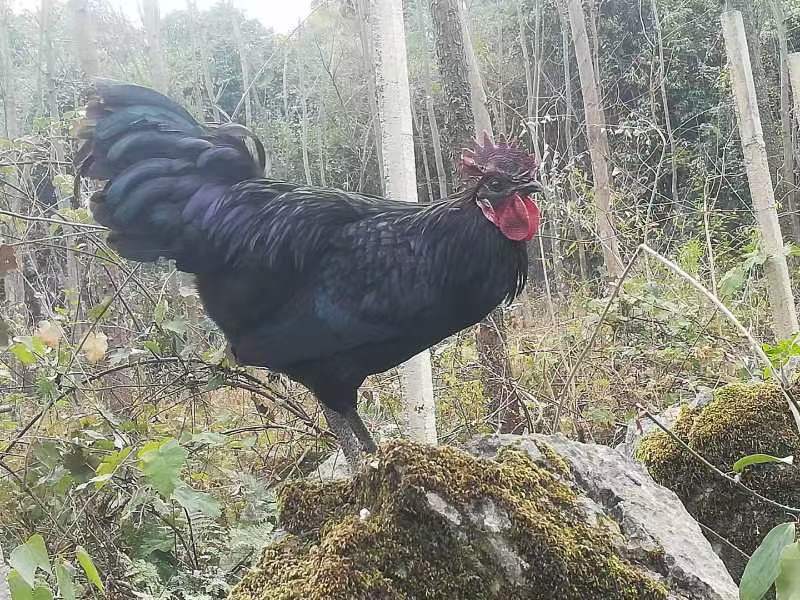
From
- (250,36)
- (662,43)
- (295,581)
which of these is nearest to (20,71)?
(250,36)

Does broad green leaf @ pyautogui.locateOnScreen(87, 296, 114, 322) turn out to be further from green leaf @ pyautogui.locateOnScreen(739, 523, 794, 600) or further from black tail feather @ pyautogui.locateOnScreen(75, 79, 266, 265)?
green leaf @ pyautogui.locateOnScreen(739, 523, 794, 600)

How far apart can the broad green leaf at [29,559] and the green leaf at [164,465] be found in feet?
1.00

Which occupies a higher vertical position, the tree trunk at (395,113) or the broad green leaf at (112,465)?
the tree trunk at (395,113)

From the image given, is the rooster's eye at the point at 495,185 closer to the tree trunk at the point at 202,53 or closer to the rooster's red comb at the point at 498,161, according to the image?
the rooster's red comb at the point at 498,161

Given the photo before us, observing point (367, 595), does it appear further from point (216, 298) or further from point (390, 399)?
point (390, 399)

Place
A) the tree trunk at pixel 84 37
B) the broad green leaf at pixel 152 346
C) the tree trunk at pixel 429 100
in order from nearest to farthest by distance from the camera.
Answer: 1. the broad green leaf at pixel 152 346
2. the tree trunk at pixel 84 37
3. the tree trunk at pixel 429 100

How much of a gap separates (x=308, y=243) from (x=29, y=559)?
4.91 ft

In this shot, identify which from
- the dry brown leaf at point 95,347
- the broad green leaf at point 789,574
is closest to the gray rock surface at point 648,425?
the broad green leaf at point 789,574

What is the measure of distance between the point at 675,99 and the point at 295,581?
15036 mm

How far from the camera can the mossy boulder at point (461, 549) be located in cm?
172

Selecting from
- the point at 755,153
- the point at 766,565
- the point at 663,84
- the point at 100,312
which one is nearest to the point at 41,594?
the point at 766,565

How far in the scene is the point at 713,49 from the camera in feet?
45.8

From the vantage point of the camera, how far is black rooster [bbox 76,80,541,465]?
95.1 inches

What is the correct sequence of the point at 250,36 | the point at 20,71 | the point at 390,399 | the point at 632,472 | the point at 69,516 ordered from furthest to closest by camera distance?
1. the point at 250,36
2. the point at 20,71
3. the point at 390,399
4. the point at 69,516
5. the point at 632,472
